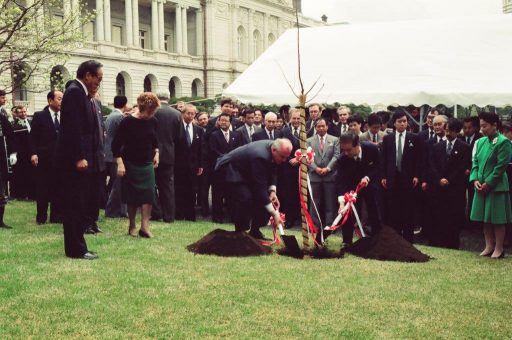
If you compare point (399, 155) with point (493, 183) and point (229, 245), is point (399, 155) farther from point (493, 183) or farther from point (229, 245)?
point (229, 245)

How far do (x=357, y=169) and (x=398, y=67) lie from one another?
11.6ft

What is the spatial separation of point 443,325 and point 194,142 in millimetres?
8272

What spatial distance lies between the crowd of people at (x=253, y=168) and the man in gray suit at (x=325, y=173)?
0.06ft

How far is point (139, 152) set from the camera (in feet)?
31.6

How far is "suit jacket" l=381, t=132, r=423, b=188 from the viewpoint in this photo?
10852 millimetres

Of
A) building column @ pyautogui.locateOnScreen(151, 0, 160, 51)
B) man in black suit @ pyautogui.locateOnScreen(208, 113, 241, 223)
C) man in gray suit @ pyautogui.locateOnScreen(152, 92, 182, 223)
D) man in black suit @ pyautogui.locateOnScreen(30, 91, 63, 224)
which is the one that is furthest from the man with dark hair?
building column @ pyautogui.locateOnScreen(151, 0, 160, 51)

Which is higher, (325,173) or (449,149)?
(449,149)

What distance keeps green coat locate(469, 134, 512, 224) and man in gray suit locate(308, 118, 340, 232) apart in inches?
104

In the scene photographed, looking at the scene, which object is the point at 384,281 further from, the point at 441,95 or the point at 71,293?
the point at 441,95

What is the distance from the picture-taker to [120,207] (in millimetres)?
12250

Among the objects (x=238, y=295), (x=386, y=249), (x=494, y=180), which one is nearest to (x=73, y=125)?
(x=238, y=295)

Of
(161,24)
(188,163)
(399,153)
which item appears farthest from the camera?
(161,24)

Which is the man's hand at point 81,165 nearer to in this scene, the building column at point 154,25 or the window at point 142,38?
the building column at point 154,25

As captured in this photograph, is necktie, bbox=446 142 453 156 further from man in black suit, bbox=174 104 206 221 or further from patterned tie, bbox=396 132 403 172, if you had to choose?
man in black suit, bbox=174 104 206 221
